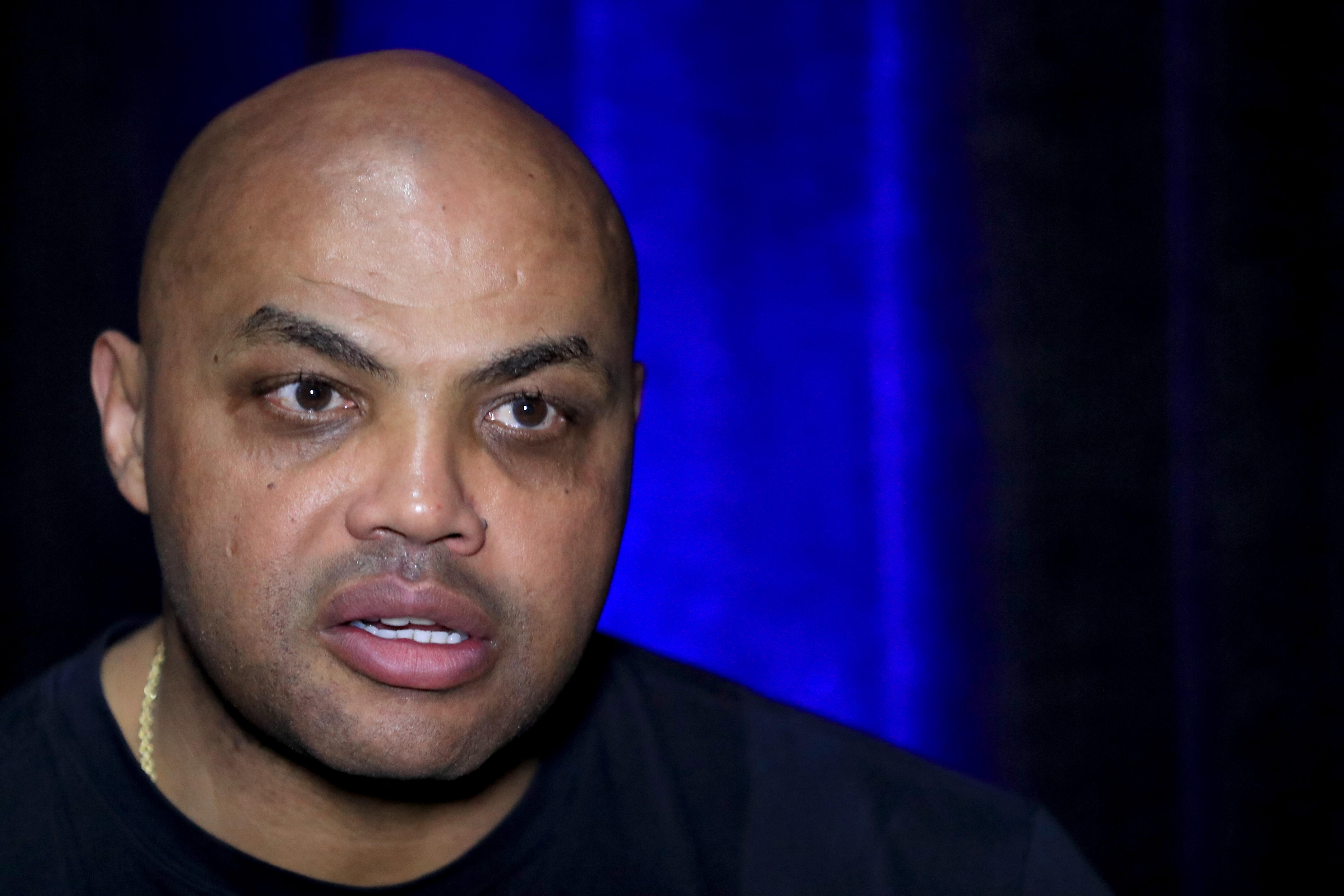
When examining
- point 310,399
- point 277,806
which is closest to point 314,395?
point 310,399

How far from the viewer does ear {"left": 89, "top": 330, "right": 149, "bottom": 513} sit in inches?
44.1

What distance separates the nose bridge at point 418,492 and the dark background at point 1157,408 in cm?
115

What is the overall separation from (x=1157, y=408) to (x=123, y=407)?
1.55 meters

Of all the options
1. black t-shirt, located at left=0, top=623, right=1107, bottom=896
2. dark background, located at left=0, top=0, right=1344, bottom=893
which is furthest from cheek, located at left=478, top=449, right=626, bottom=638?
dark background, located at left=0, top=0, right=1344, bottom=893

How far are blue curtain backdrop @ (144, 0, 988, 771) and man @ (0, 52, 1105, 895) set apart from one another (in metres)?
0.76

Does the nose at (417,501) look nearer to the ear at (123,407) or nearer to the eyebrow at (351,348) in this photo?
Result: the eyebrow at (351,348)

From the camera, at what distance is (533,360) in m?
1.00

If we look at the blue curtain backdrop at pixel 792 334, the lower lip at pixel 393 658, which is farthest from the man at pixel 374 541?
the blue curtain backdrop at pixel 792 334

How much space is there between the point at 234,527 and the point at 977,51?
145 centimetres

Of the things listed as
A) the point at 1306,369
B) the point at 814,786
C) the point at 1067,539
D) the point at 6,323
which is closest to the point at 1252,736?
the point at 1067,539

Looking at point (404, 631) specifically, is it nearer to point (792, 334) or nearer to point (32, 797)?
point (32, 797)

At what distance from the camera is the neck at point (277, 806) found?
108 cm

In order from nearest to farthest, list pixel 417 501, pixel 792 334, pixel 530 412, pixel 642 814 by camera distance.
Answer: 1. pixel 417 501
2. pixel 530 412
3. pixel 642 814
4. pixel 792 334

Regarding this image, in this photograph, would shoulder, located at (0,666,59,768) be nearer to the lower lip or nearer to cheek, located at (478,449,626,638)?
the lower lip
